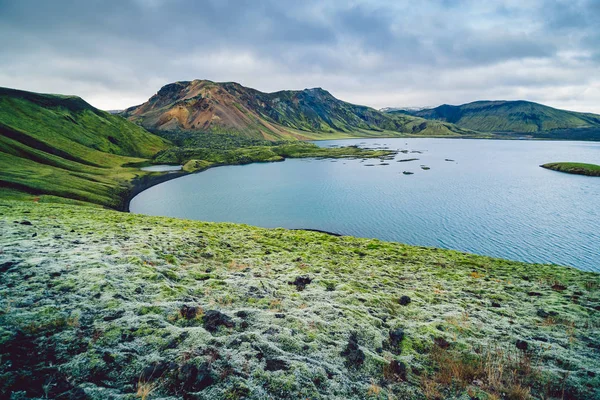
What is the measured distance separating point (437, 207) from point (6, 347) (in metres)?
81.5

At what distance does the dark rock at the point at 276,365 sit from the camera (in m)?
9.74

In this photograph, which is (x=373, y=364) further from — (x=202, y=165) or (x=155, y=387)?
(x=202, y=165)

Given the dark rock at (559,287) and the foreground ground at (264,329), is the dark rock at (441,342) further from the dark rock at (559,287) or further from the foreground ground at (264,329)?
the dark rock at (559,287)

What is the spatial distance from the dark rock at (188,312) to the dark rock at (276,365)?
462cm

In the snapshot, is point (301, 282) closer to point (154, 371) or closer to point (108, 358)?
point (154, 371)

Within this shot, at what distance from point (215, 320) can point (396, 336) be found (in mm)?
8845

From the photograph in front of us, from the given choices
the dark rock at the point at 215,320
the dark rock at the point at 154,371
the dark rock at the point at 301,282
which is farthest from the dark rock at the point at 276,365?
the dark rock at the point at 301,282

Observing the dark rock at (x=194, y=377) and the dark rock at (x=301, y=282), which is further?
the dark rock at (x=301, y=282)

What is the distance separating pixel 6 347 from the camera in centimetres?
855

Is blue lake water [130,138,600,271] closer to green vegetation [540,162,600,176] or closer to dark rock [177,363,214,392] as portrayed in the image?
green vegetation [540,162,600,176]

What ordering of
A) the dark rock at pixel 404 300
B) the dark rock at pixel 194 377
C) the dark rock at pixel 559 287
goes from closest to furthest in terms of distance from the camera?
1. the dark rock at pixel 194 377
2. the dark rock at pixel 404 300
3. the dark rock at pixel 559 287

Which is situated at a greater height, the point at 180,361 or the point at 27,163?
the point at 27,163

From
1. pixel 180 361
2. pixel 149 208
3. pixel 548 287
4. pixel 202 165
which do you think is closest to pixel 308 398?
pixel 180 361

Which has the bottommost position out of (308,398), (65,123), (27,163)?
(308,398)
